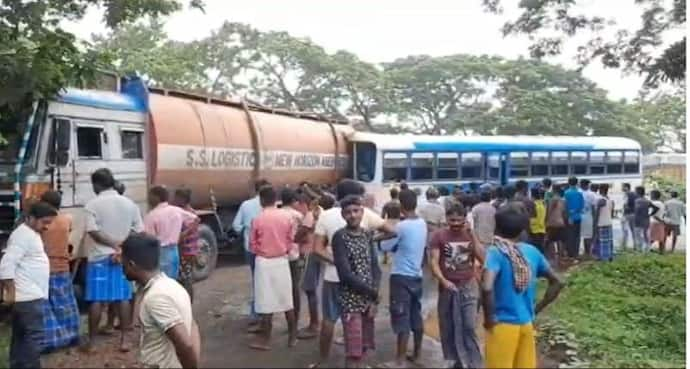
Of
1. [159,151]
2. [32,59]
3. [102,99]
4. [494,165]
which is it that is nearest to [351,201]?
[32,59]

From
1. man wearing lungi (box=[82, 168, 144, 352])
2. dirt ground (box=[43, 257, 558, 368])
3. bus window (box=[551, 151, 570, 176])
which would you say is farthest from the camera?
bus window (box=[551, 151, 570, 176])

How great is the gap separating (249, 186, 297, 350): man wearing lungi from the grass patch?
109 inches

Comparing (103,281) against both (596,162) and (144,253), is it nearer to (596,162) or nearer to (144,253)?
(144,253)

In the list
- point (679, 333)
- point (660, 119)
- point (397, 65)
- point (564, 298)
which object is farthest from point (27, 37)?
point (660, 119)

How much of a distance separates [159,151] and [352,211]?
222 inches

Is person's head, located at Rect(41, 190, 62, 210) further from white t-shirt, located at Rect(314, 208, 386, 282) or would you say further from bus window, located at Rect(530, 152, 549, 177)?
bus window, located at Rect(530, 152, 549, 177)

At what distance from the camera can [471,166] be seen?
19.9m

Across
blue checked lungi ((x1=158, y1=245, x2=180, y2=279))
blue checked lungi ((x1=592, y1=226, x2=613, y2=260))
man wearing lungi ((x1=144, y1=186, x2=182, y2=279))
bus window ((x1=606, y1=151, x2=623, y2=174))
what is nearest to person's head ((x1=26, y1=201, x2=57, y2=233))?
man wearing lungi ((x1=144, y1=186, x2=182, y2=279))

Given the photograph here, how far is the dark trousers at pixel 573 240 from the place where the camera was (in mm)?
13312

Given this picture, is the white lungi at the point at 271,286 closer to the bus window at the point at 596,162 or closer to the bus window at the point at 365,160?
the bus window at the point at 365,160

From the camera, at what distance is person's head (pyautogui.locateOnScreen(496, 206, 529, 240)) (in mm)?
4691

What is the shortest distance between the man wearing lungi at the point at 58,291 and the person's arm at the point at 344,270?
2396mm

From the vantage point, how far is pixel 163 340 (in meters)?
3.72

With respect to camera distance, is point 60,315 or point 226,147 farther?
point 226,147
